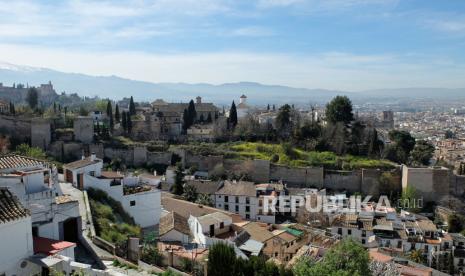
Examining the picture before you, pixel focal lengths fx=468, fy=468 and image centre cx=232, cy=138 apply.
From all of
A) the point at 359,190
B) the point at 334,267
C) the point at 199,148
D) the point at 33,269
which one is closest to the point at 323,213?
the point at 359,190

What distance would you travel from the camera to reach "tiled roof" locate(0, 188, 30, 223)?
731 cm

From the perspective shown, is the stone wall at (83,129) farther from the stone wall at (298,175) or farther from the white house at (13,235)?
the white house at (13,235)

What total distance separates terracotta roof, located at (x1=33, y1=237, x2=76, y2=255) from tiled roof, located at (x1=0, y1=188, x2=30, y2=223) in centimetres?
77

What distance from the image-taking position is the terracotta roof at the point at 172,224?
46.8 ft

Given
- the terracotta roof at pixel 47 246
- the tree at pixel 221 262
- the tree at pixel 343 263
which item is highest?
the terracotta roof at pixel 47 246

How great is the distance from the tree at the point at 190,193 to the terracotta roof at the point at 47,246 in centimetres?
1508

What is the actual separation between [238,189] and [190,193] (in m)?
2.62

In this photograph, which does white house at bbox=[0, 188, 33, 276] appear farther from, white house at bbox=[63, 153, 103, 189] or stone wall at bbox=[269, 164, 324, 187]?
stone wall at bbox=[269, 164, 324, 187]

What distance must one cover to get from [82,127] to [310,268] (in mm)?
23038

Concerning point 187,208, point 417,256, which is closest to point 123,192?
point 187,208

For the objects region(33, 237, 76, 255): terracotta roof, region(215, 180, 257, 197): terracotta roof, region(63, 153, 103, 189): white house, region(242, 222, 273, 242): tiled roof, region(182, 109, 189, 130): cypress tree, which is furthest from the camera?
region(182, 109, 189, 130): cypress tree

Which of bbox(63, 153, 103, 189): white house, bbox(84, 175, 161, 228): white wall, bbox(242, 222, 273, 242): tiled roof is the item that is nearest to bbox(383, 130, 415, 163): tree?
bbox(242, 222, 273, 242): tiled roof

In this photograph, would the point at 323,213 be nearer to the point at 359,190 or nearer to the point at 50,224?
the point at 359,190

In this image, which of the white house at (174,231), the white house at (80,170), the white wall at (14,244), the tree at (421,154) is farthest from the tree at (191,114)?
the white wall at (14,244)
